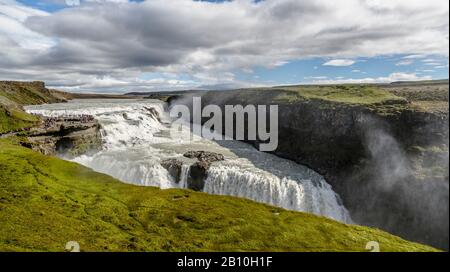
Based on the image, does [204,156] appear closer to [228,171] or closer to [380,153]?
[228,171]

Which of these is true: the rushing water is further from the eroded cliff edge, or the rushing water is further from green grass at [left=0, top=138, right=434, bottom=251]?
green grass at [left=0, top=138, right=434, bottom=251]

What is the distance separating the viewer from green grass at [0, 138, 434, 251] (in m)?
25.0

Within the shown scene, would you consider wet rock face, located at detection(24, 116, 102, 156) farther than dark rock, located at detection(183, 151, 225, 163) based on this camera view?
No

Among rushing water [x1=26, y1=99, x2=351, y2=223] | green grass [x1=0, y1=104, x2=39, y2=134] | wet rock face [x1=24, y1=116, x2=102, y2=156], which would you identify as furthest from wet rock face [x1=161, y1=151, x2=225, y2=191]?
green grass [x1=0, y1=104, x2=39, y2=134]

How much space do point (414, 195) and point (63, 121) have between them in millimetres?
78845

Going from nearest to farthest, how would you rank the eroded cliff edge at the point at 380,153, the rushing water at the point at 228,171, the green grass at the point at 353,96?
1. the eroded cliff edge at the point at 380,153
2. the rushing water at the point at 228,171
3. the green grass at the point at 353,96

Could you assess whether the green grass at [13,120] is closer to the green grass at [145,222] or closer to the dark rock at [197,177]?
the dark rock at [197,177]

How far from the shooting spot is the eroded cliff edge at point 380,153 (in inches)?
2185

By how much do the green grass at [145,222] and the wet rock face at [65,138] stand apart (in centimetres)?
3083

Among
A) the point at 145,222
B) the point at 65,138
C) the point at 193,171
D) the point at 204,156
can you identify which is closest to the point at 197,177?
the point at 193,171

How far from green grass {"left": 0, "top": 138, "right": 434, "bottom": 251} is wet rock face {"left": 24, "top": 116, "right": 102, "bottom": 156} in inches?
1214

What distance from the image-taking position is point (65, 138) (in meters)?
71.4

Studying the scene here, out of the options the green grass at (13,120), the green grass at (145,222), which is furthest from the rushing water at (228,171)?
the green grass at (145,222)

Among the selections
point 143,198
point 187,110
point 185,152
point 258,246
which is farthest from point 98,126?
point 187,110
